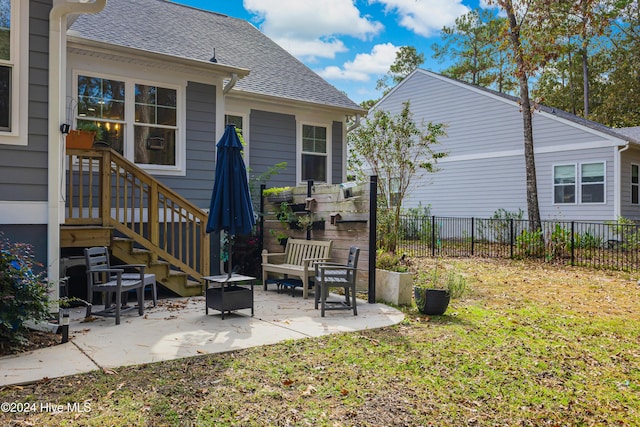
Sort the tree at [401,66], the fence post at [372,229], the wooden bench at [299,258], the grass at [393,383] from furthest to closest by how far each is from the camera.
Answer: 1. the tree at [401,66]
2. the wooden bench at [299,258]
3. the fence post at [372,229]
4. the grass at [393,383]

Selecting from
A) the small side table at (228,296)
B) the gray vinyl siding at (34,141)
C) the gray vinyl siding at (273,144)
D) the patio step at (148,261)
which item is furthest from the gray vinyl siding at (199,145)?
the gray vinyl siding at (34,141)

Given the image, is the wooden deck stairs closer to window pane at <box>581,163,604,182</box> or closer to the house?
the house

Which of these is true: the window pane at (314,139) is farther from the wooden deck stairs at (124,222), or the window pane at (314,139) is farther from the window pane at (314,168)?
the wooden deck stairs at (124,222)

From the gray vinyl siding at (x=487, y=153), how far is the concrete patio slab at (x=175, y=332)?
37.7ft

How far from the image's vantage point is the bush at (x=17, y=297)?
4484 millimetres

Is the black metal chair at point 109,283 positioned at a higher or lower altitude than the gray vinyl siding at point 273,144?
lower

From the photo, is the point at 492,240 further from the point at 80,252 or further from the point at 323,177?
the point at 80,252

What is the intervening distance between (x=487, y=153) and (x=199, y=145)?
1269cm

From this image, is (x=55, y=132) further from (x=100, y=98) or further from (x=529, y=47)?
(x=529, y=47)

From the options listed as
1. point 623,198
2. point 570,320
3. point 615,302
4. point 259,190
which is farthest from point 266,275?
point 623,198

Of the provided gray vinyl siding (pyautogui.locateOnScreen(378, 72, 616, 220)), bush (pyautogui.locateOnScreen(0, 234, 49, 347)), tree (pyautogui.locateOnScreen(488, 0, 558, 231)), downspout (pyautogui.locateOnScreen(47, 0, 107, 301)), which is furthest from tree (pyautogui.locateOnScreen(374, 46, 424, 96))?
bush (pyautogui.locateOnScreen(0, 234, 49, 347))

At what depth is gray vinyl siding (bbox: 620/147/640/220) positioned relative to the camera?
1569 cm

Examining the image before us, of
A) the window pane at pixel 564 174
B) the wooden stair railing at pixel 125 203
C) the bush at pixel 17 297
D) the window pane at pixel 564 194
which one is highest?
the window pane at pixel 564 174

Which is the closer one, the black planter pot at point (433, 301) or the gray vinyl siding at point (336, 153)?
the black planter pot at point (433, 301)
